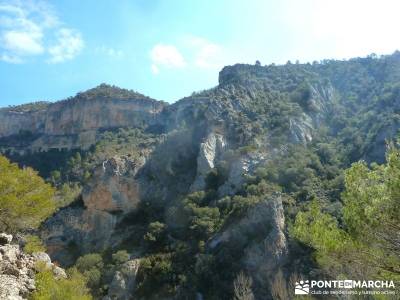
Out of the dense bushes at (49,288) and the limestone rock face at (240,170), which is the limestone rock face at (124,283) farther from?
the dense bushes at (49,288)

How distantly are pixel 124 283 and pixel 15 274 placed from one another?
2257cm

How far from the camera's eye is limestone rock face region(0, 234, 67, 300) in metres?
14.3

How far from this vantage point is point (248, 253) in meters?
37.4

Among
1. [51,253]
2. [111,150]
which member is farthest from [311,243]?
[111,150]

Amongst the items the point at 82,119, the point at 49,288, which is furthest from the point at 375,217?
the point at 82,119

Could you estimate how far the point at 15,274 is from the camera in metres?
15.7

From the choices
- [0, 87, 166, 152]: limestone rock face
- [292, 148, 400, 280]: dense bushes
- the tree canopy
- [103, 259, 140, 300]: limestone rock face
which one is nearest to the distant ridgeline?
[103, 259, 140, 300]: limestone rock face

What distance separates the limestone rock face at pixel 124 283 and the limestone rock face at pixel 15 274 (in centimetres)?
1936

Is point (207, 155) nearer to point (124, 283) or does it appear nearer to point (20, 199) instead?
point (124, 283)

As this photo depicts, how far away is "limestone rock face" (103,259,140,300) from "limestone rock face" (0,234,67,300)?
63.5ft

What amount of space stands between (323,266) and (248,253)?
9228 millimetres

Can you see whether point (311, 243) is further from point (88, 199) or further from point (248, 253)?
point (88, 199)

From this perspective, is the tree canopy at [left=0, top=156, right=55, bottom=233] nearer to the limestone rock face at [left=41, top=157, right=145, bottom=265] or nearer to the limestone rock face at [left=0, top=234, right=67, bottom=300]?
the limestone rock face at [left=0, top=234, right=67, bottom=300]

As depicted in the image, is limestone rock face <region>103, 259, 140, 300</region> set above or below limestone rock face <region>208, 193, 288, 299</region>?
below
